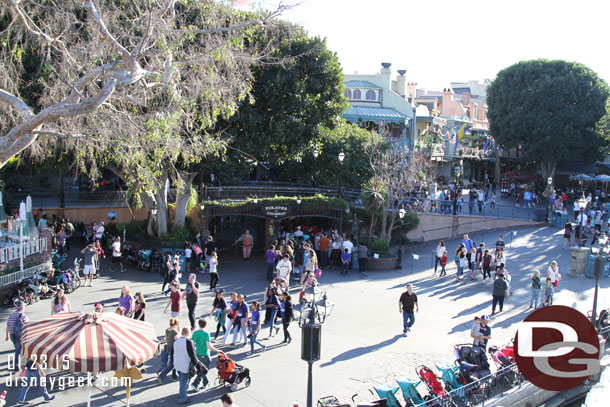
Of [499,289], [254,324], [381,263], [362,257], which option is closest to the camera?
[254,324]

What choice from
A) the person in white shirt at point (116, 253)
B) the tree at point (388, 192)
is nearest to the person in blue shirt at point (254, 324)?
the person in white shirt at point (116, 253)

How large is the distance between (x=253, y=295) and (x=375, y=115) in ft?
89.3

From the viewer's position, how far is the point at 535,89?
43156mm

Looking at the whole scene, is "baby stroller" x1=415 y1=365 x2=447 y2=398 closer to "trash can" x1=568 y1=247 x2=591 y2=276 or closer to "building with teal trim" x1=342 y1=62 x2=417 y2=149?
"trash can" x1=568 y1=247 x2=591 y2=276

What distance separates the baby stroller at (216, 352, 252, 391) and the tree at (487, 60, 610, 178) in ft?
125

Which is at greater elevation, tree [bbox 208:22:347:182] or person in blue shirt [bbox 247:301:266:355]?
tree [bbox 208:22:347:182]

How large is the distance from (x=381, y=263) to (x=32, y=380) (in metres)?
14.8

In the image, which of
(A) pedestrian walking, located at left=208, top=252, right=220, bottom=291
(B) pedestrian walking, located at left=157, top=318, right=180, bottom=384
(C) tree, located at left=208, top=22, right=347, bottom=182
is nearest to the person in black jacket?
(B) pedestrian walking, located at left=157, top=318, right=180, bottom=384

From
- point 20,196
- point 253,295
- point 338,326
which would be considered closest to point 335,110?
point 253,295

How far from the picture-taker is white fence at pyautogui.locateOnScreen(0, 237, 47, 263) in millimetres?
15367

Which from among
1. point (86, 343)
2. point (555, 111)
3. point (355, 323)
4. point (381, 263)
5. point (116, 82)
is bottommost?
point (355, 323)

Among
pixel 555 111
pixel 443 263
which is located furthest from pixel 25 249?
pixel 555 111

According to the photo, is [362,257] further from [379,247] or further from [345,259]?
[379,247]

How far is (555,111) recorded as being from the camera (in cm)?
4219
